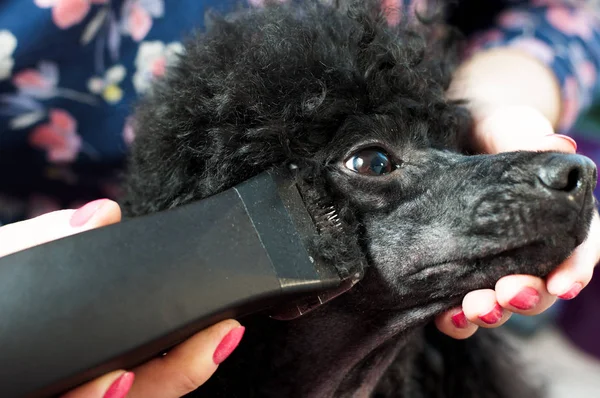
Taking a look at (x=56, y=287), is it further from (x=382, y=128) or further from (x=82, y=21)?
(x=82, y=21)

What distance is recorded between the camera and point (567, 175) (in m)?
0.54

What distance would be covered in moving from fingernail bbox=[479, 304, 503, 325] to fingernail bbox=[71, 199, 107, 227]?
0.37 metres

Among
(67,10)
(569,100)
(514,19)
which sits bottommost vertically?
(569,100)

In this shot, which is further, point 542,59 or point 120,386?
point 542,59

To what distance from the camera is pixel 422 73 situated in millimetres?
669

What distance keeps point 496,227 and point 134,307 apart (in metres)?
0.33

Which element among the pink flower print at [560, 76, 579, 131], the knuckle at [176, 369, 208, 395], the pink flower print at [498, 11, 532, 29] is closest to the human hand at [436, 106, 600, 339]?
the knuckle at [176, 369, 208, 395]

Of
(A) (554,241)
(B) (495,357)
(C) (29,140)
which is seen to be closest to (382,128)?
(A) (554,241)

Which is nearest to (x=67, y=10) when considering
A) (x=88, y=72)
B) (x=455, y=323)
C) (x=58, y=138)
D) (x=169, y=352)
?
(x=88, y=72)

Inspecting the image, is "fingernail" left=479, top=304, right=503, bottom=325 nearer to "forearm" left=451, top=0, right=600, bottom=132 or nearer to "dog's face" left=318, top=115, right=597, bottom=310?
"dog's face" left=318, top=115, right=597, bottom=310

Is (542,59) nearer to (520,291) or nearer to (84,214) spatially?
(520,291)

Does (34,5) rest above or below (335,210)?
above

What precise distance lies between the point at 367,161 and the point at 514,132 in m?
0.21

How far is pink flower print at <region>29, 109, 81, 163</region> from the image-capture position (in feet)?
3.23
